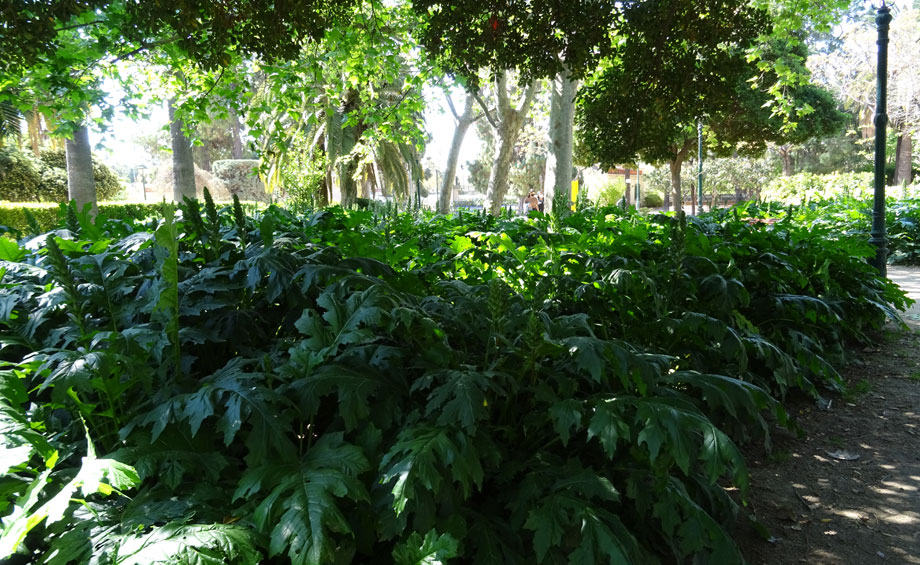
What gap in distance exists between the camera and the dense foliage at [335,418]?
1.63m

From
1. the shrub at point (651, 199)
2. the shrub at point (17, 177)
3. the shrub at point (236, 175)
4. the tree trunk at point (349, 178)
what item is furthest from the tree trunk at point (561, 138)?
the shrub at point (651, 199)

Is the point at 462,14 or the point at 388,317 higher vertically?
the point at 462,14

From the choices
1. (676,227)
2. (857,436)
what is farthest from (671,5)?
(857,436)

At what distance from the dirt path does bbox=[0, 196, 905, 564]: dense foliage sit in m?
0.34

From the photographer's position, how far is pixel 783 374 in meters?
3.05

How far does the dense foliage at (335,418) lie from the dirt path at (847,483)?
1.12 feet

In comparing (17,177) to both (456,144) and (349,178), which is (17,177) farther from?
(456,144)

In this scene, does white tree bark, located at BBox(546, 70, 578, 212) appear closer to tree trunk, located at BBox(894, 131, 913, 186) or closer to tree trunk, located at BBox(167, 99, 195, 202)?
tree trunk, located at BBox(167, 99, 195, 202)

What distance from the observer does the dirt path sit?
101 inches

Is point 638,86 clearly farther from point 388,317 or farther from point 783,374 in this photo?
point 388,317

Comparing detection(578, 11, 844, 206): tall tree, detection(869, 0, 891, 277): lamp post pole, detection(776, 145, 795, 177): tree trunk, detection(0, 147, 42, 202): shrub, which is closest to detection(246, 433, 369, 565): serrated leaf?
detection(578, 11, 844, 206): tall tree

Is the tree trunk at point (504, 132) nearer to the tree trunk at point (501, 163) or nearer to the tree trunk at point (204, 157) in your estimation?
the tree trunk at point (501, 163)

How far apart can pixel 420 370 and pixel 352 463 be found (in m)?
0.68

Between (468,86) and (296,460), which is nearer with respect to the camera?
(296,460)
